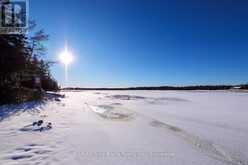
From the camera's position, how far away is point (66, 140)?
175 inches

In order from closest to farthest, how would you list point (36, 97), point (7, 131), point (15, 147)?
point (15, 147)
point (7, 131)
point (36, 97)

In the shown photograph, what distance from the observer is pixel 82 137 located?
15.5ft

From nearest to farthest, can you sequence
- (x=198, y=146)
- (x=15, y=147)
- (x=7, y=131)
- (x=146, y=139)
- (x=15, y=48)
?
(x=15, y=147) → (x=198, y=146) → (x=146, y=139) → (x=7, y=131) → (x=15, y=48)

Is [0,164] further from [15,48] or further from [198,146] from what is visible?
[15,48]

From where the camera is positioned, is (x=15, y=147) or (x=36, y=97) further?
(x=36, y=97)

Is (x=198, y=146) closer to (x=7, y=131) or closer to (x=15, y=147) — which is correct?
(x=15, y=147)

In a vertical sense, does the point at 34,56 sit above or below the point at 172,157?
above

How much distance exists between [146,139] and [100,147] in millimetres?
1158

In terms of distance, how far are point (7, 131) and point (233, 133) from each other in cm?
547

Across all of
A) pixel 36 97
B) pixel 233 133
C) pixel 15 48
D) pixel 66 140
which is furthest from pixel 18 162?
pixel 36 97

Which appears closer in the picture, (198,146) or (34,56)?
(198,146)

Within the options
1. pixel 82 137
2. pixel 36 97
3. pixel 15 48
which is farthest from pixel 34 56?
pixel 82 137

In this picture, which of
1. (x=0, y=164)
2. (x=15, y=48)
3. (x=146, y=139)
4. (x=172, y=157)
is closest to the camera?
(x=0, y=164)

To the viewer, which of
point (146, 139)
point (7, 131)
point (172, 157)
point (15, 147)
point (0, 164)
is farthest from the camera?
point (7, 131)
